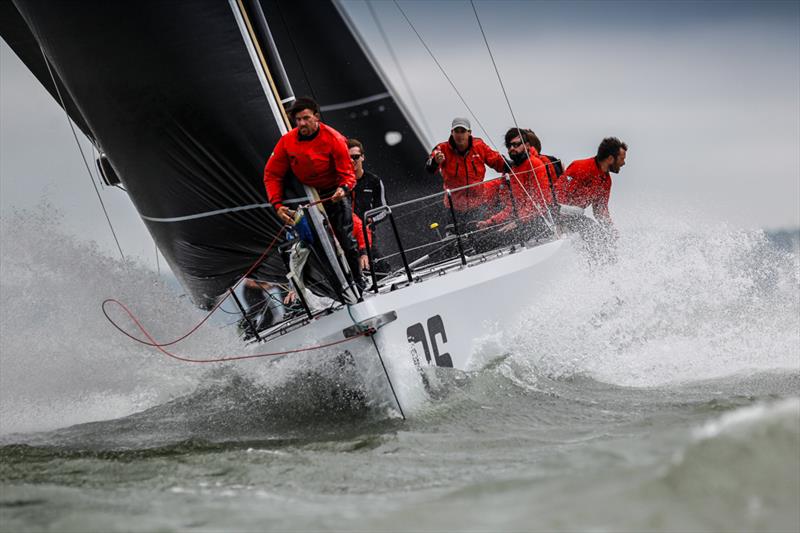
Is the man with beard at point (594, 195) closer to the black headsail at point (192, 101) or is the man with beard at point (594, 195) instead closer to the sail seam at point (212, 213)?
the black headsail at point (192, 101)

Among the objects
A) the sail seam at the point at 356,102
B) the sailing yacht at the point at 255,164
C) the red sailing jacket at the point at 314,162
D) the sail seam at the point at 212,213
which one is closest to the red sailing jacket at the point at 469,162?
the sailing yacht at the point at 255,164

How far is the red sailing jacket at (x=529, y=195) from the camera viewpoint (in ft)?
20.5

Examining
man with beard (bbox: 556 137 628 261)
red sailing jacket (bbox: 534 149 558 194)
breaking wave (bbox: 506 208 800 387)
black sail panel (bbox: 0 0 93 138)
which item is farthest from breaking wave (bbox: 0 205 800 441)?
black sail panel (bbox: 0 0 93 138)

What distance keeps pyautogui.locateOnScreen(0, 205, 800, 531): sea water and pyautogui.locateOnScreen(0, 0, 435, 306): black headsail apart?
907 mm

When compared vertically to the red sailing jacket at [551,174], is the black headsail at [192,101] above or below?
above

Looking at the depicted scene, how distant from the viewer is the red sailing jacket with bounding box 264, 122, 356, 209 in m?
5.04

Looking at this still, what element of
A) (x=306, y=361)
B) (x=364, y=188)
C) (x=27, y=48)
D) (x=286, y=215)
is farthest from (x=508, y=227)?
(x=27, y=48)

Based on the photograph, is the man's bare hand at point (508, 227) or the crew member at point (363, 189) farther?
the man's bare hand at point (508, 227)

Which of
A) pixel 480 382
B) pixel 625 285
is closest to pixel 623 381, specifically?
pixel 480 382

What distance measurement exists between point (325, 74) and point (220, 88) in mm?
1562

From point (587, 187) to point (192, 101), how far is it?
2838mm

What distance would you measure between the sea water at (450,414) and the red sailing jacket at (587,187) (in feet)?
1.08

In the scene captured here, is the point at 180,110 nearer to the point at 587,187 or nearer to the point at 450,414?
the point at 450,414

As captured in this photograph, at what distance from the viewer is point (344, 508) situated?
2.72 metres
